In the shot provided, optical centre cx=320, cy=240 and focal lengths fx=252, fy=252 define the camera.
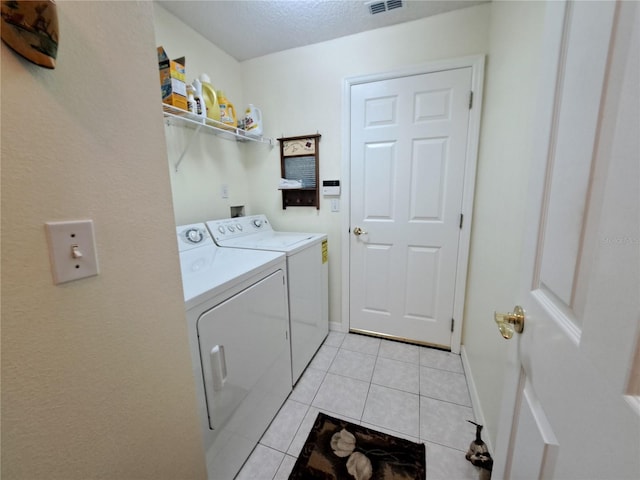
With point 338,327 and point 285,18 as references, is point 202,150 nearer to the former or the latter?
point 285,18

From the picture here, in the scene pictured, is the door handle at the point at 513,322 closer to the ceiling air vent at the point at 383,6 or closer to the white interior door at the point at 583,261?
the white interior door at the point at 583,261

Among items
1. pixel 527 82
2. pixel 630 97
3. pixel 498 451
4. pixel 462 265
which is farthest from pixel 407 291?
pixel 630 97

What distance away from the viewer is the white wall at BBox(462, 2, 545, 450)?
1.05 m

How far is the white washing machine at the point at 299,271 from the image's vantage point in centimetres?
166

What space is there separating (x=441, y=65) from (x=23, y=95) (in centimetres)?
216

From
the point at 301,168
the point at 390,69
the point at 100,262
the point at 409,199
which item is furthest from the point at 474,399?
the point at 390,69

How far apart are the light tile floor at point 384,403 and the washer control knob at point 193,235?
121 cm

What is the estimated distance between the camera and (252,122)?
6.94 ft

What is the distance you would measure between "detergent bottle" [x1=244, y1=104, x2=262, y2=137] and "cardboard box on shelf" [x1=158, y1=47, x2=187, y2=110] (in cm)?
64

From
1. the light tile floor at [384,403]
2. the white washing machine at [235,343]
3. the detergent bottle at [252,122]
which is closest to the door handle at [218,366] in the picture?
the white washing machine at [235,343]

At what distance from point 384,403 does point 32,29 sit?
200 cm

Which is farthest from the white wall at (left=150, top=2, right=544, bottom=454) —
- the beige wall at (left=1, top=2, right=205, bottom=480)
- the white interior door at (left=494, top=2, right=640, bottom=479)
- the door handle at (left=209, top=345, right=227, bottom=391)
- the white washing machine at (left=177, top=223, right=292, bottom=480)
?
the beige wall at (left=1, top=2, right=205, bottom=480)

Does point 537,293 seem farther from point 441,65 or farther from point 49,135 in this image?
point 441,65

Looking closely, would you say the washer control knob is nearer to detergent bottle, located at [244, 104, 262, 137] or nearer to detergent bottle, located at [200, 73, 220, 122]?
detergent bottle, located at [200, 73, 220, 122]
